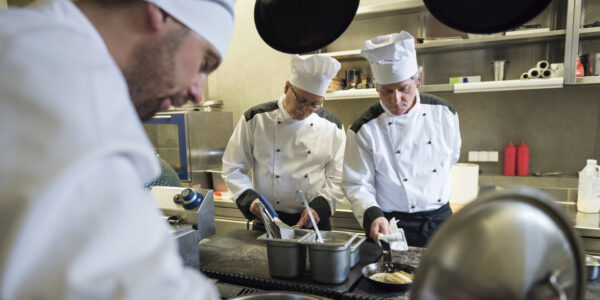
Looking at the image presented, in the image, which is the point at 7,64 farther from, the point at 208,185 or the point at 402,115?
the point at 208,185

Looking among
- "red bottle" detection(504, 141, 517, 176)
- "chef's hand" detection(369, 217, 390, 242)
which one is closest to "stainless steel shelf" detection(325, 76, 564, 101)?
"red bottle" detection(504, 141, 517, 176)

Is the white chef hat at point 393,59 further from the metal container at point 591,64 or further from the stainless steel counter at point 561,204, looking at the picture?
the metal container at point 591,64

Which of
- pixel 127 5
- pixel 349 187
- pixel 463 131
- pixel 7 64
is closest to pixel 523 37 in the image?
pixel 463 131

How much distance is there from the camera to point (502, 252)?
0.46m

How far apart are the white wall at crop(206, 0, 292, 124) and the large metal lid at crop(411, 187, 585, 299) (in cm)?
373

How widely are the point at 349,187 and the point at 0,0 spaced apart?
448cm

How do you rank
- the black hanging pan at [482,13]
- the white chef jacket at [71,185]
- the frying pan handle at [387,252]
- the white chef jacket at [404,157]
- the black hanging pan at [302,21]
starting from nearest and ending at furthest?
1. the white chef jacket at [71,185]
2. the black hanging pan at [482,13]
3. the black hanging pan at [302,21]
4. the frying pan handle at [387,252]
5. the white chef jacket at [404,157]

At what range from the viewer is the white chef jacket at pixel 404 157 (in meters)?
2.17

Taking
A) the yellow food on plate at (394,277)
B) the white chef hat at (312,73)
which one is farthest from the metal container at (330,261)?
the white chef hat at (312,73)

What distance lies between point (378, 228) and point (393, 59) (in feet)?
2.89

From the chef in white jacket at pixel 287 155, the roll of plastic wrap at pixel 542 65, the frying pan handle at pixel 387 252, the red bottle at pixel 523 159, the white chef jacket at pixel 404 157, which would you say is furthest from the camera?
the red bottle at pixel 523 159

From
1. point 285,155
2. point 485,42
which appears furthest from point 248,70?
point 485,42

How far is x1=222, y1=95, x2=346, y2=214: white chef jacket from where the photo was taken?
99.0 inches

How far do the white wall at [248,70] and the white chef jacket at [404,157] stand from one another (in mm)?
2071
